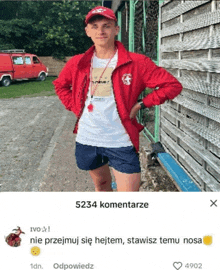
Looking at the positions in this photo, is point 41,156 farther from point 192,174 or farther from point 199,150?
point 199,150

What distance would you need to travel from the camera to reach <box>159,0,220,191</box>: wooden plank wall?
267cm

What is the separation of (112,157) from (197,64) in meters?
1.19

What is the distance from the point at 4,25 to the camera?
498 centimetres

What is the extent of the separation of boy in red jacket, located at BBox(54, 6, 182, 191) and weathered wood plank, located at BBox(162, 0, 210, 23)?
3.38 feet

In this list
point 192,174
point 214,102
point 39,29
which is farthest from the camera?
point 39,29

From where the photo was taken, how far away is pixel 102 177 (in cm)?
257
